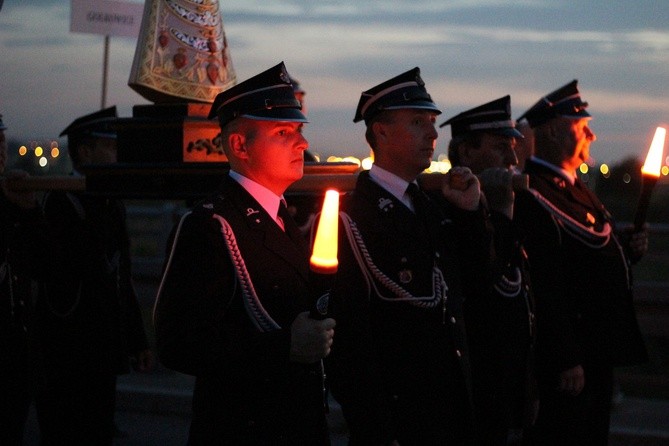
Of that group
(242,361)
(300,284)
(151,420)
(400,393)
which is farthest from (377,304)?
(151,420)

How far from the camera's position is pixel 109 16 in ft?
31.6

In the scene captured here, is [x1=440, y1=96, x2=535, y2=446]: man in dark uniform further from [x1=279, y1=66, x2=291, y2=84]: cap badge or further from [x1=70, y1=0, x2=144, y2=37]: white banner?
A: [x1=70, y1=0, x2=144, y2=37]: white banner

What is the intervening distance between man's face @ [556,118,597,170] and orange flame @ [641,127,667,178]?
102 centimetres

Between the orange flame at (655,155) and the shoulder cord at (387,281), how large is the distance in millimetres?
1115

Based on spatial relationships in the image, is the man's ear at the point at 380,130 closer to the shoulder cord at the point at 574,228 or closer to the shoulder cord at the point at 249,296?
the shoulder cord at the point at 249,296

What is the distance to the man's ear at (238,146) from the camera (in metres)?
3.75

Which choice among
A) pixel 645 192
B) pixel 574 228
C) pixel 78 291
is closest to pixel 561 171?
pixel 574 228

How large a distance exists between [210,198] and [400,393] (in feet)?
3.31

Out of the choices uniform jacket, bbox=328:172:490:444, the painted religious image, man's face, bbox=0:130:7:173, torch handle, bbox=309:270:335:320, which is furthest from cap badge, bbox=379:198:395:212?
man's face, bbox=0:130:7:173

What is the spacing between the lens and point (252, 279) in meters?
3.57

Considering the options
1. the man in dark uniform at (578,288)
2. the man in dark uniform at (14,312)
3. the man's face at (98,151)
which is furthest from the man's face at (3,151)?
the man in dark uniform at (578,288)

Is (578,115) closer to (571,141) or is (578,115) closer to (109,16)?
(571,141)

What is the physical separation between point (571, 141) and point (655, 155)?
117cm

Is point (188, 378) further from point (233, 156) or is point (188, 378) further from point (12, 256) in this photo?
point (233, 156)
